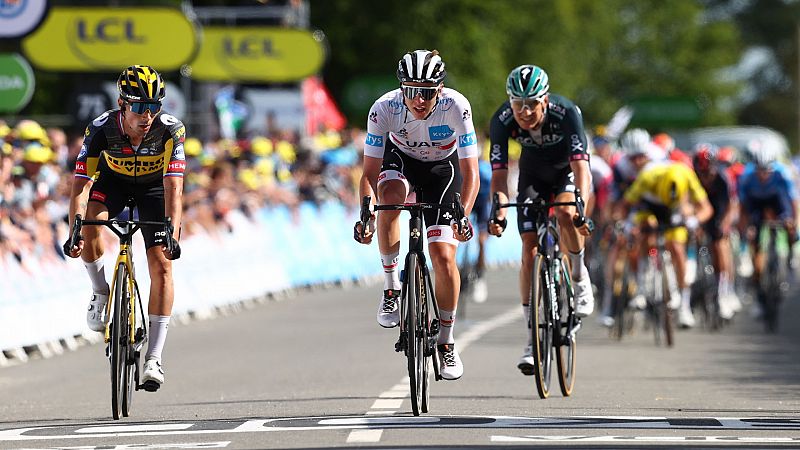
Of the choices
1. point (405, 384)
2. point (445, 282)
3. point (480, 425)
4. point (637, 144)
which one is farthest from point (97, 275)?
point (637, 144)

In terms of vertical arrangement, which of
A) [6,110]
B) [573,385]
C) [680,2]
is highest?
[680,2]

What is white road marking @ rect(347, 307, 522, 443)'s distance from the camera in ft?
39.5

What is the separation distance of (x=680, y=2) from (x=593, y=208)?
78.0m

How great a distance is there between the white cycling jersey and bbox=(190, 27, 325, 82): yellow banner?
22134 millimetres

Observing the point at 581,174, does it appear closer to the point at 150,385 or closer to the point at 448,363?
the point at 448,363

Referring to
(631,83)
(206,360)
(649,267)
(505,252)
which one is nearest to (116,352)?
(206,360)

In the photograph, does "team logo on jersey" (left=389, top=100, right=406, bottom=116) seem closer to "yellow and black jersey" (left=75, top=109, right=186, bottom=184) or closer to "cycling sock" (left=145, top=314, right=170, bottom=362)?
"yellow and black jersey" (left=75, top=109, right=186, bottom=184)

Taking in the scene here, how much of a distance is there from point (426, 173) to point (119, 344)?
6.76 ft

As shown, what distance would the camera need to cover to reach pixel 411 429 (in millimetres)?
10977

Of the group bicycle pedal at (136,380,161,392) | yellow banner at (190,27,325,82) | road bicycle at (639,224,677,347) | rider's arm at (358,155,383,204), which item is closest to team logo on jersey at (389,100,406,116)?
rider's arm at (358,155,383,204)

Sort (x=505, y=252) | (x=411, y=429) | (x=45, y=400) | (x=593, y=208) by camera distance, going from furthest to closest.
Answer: (x=505, y=252)
(x=593, y=208)
(x=45, y=400)
(x=411, y=429)

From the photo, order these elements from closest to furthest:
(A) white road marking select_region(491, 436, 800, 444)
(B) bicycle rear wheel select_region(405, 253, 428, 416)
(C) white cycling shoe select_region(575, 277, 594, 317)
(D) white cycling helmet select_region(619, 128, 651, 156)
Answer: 1. (A) white road marking select_region(491, 436, 800, 444)
2. (B) bicycle rear wheel select_region(405, 253, 428, 416)
3. (C) white cycling shoe select_region(575, 277, 594, 317)
4. (D) white cycling helmet select_region(619, 128, 651, 156)

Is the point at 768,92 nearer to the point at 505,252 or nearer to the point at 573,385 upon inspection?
the point at 505,252

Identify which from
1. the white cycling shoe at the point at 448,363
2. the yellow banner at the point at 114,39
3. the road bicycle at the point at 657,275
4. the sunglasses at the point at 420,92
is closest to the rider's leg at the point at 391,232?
the white cycling shoe at the point at 448,363
